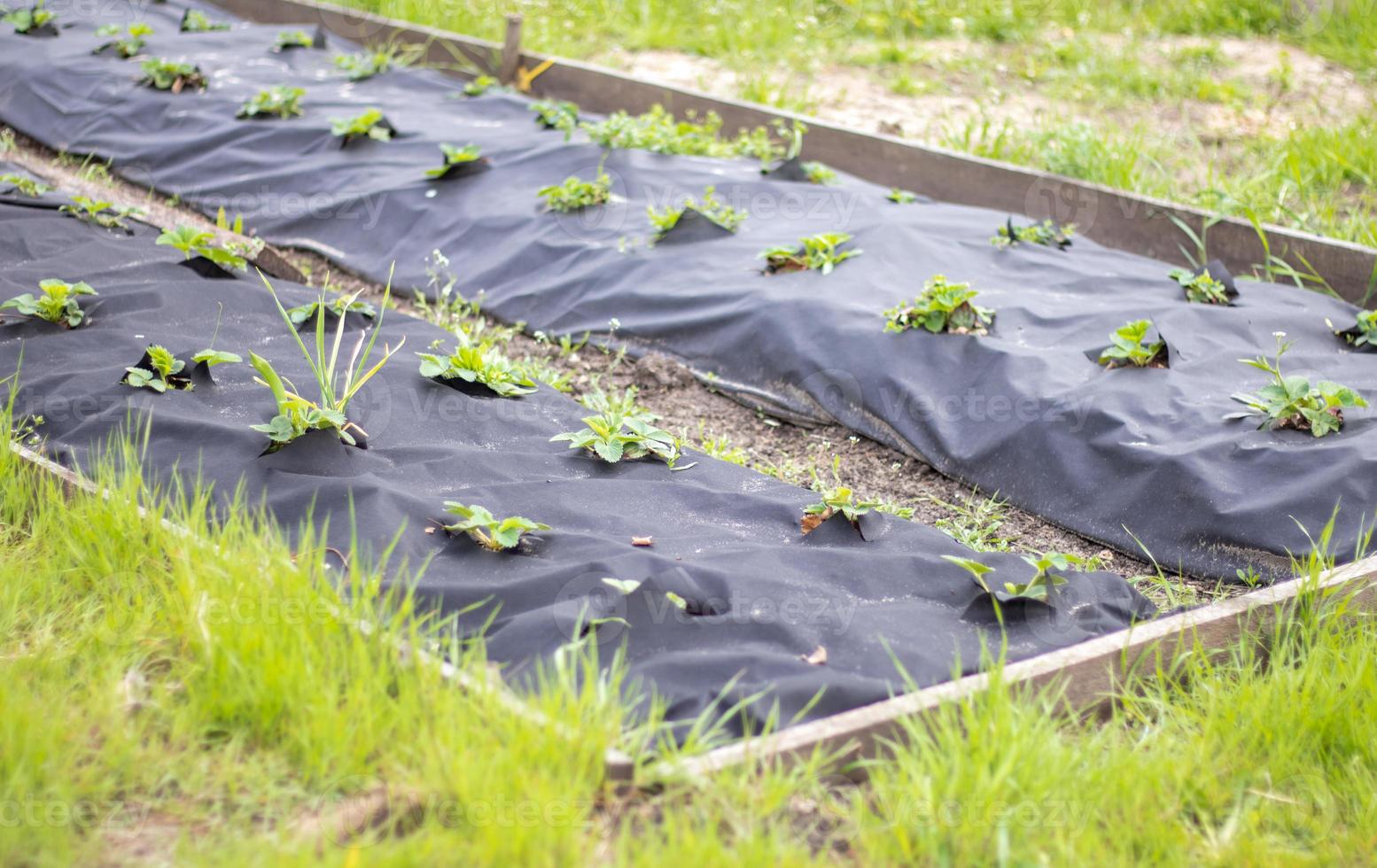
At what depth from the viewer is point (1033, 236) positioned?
13.5ft

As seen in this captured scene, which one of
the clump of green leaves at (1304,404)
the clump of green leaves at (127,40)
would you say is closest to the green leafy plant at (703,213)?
the clump of green leaves at (1304,404)

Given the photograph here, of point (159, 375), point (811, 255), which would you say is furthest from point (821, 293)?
point (159, 375)

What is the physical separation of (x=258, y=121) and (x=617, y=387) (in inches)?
103

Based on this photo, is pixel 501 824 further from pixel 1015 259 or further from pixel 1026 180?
pixel 1026 180

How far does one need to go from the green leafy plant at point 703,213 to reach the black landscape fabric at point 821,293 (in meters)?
0.08

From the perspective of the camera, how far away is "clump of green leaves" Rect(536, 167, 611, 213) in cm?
438

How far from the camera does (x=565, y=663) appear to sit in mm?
2029

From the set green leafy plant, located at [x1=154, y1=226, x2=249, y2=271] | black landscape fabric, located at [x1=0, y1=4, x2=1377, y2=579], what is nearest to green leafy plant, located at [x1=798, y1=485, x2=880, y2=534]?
black landscape fabric, located at [x1=0, y1=4, x2=1377, y2=579]

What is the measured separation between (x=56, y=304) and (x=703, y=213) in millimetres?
2195

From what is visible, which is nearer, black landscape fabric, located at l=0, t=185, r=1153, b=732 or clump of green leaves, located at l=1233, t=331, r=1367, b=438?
black landscape fabric, located at l=0, t=185, r=1153, b=732

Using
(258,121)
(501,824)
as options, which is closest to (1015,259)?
(501,824)

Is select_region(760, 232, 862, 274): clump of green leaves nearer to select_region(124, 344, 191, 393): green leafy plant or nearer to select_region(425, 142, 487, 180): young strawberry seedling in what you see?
select_region(425, 142, 487, 180): young strawberry seedling

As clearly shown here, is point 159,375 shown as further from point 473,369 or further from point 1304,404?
point 1304,404

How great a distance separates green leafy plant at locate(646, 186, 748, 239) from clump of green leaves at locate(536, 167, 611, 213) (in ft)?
0.66
